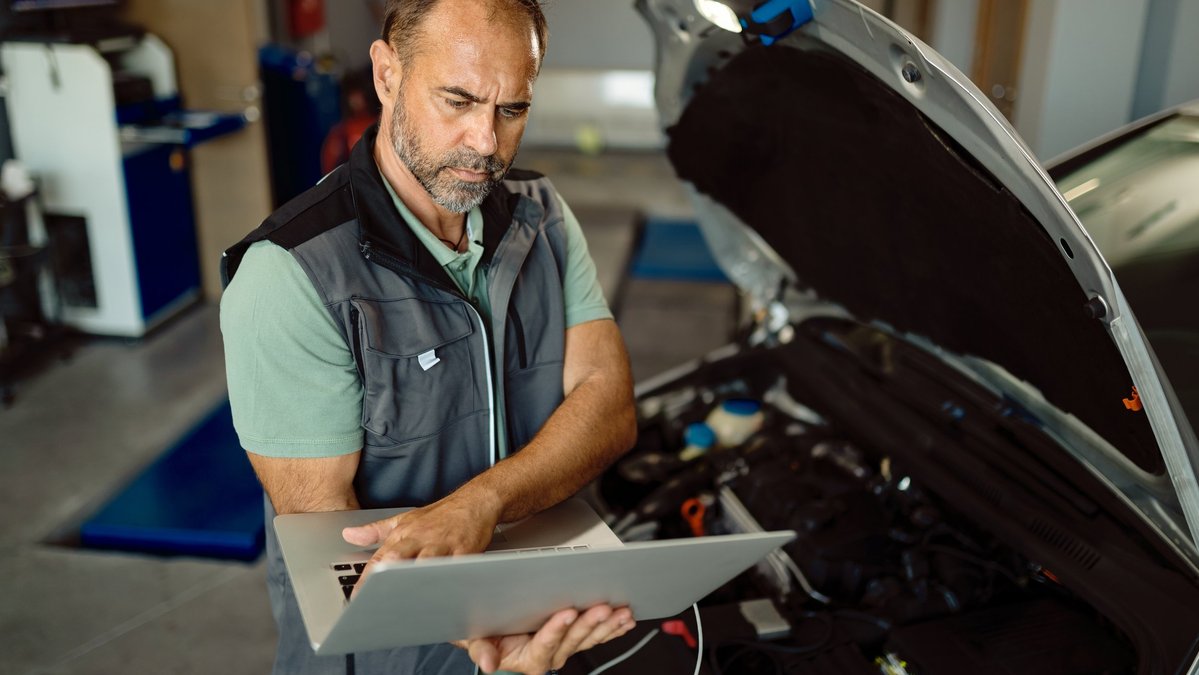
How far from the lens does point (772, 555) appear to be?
5.90 feet

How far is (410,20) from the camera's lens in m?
1.25

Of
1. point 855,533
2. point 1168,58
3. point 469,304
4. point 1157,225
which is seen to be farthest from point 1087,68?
point 469,304

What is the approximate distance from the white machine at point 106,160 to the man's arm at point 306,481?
3832 mm

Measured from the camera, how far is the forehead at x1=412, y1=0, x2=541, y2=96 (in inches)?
48.2

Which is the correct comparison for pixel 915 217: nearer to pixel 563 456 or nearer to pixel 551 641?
pixel 563 456

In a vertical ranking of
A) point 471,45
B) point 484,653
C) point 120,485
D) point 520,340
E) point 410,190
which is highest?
point 471,45

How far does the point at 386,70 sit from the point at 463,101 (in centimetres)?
14

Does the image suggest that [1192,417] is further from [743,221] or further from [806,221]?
[743,221]

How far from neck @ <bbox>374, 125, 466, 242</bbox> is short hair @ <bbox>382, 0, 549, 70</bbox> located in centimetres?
12

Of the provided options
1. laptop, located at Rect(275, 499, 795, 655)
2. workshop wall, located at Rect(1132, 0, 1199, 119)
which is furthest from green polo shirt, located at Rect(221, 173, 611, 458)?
workshop wall, located at Rect(1132, 0, 1199, 119)

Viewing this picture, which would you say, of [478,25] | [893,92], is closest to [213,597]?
[478,25]

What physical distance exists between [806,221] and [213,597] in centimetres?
198

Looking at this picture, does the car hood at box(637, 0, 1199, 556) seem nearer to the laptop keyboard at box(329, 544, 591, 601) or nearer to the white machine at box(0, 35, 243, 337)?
the laptop keyboard at box(329, 544, 591, 601)

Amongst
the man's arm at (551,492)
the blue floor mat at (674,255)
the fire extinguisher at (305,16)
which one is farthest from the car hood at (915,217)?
the fire extinguisher at (305,16)
